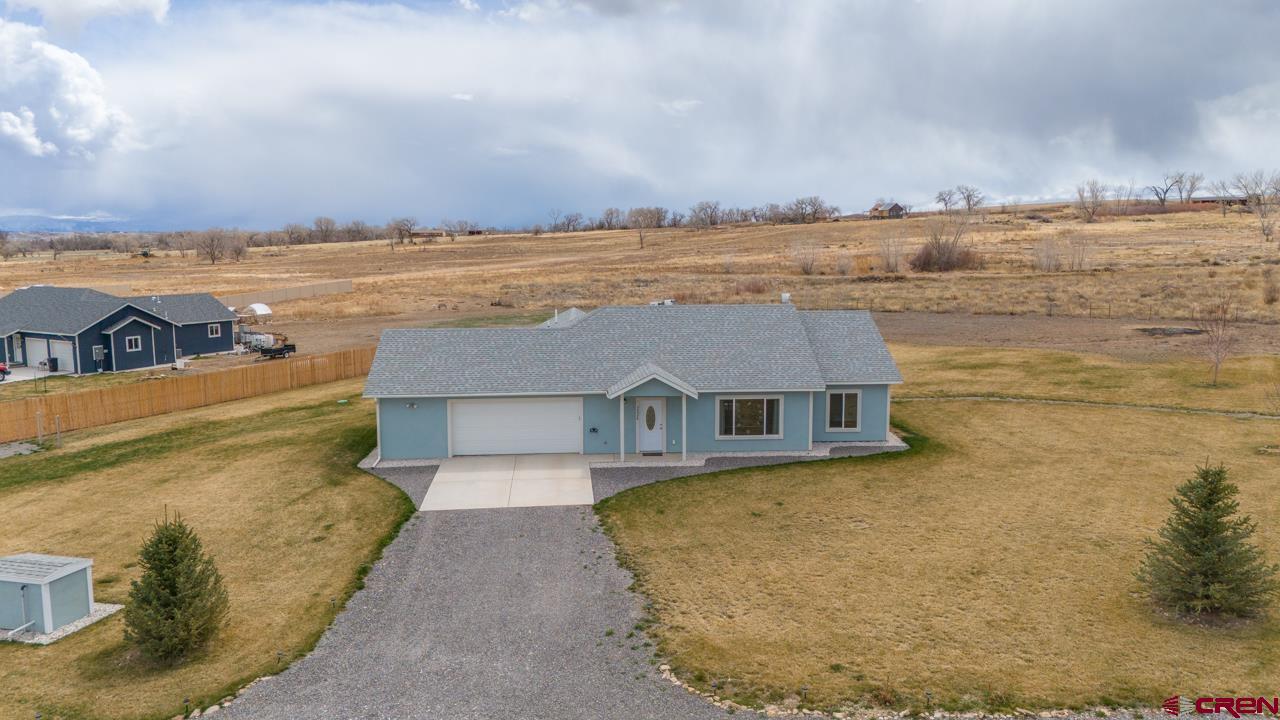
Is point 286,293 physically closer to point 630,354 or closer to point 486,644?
point 630,354

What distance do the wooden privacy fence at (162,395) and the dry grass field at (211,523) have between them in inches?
34.0

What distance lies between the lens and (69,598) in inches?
581

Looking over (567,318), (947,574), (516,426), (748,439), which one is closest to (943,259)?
(567,318)

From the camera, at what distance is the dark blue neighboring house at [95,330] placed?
1649 inches

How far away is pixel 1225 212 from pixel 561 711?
157 m

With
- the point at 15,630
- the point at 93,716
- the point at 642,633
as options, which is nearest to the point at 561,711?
the point at 642,633

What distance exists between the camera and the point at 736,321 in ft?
93.5

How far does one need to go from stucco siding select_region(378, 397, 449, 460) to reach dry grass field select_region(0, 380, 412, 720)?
54.4 inches

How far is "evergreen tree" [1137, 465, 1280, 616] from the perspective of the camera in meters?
14.0

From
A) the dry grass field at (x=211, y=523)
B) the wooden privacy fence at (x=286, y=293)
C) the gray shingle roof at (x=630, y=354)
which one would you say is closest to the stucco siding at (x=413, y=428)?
the gray shingle roof at (x=630, y=354)

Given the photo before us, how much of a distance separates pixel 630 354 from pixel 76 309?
33491 mm

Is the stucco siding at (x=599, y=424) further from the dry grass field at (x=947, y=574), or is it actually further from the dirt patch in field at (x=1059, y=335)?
the dirt patch in field at (x=1059, y=335)

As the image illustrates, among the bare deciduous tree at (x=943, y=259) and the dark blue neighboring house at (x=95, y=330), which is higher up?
the bare deciduous tree at (x=943, y=259)

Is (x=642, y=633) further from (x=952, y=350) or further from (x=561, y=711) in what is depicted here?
(x=952, y=350)
